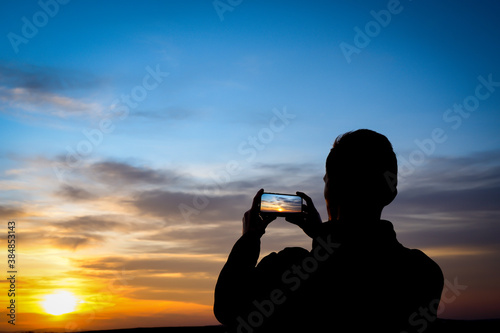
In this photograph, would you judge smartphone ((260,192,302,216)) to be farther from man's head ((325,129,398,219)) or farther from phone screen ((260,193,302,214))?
man's head ((325,129,398,219))

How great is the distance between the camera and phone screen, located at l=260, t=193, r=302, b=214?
336 cm

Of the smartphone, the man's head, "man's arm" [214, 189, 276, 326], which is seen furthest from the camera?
the smartphone

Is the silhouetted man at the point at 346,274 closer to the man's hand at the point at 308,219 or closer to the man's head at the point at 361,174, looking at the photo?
the man's head at the point at 361,174

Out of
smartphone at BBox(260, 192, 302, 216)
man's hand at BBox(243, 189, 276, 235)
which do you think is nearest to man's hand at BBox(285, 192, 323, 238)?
smartphone at BBox(260, 192, 302, 216)

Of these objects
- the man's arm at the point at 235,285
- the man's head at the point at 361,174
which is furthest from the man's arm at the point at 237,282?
the man's head at the point at 361,174

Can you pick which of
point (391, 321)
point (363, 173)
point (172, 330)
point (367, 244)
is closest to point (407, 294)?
point (391, 321)

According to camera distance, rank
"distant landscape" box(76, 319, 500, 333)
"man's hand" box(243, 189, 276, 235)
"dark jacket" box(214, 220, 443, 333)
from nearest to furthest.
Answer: "dark jacket" box(214, 220, 443, 333)
"man's hand" box(243, 189, 276, 235)
"distant landscape" box(76, 319, 500, 333)

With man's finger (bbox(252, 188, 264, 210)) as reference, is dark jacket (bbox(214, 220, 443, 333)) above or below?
below

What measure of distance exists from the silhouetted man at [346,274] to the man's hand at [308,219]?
1.86 ft

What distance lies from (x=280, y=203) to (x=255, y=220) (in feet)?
1.52

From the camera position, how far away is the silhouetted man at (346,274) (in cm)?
238

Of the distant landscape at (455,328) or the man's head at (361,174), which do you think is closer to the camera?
the man's head at (361,174)

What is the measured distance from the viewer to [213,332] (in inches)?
522

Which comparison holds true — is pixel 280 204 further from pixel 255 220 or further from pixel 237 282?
pixel 237 282
